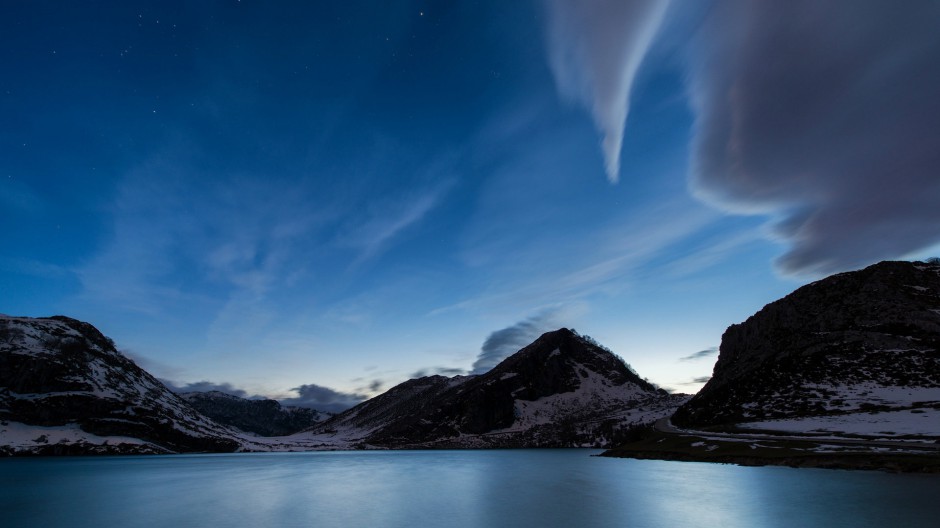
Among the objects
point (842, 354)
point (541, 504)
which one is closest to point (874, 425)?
point (842, 354)

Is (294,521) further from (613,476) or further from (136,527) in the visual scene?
(613,476)

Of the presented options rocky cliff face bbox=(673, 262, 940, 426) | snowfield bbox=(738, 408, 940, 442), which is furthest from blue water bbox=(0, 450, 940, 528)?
rocky cliff face bbox=(673, 262, 940, 426)

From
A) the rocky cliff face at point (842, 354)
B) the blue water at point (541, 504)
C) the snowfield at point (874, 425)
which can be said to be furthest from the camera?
the rocky cliff face at point (842, 354)

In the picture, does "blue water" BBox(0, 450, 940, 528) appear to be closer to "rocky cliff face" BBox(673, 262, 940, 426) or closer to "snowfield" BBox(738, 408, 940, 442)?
"snowfield" BBox(738, 408, 940, 442)

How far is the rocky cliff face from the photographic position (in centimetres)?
12563

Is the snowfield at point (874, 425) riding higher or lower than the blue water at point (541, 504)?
higher

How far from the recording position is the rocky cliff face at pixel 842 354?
126 metres

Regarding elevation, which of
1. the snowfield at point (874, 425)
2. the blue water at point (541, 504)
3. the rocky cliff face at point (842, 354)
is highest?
the rocky cliff face at point (842, 354)

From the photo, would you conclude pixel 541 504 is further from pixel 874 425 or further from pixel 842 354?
pixel 842 354

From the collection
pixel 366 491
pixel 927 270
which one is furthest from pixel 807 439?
pixel 927 270

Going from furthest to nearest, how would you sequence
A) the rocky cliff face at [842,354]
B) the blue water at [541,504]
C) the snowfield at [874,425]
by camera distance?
the rocky cliff face at [842,354] → the snowfield at [874,425] → the blue water at [541,504]

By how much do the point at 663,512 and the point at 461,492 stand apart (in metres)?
31.7

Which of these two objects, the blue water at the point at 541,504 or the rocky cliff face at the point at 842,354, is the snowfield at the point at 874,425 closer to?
the rocky cliff face at the point at 842,354

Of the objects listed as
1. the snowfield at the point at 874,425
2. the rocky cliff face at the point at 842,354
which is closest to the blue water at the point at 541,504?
the snowfield at the point at 874,425
